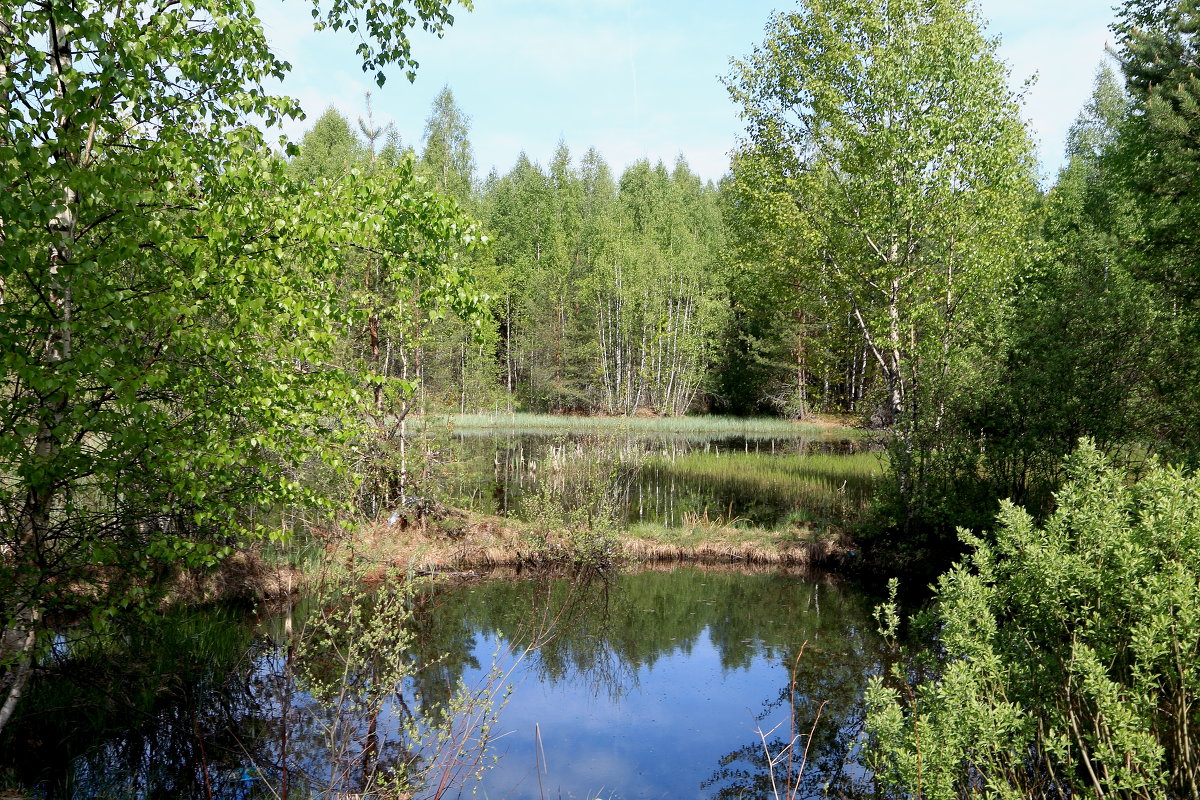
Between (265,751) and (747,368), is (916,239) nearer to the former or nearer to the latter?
(265,751)

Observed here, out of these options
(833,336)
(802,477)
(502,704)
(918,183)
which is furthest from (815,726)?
(833,336)

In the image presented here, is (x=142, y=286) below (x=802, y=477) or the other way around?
the other way around

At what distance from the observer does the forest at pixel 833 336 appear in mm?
4582

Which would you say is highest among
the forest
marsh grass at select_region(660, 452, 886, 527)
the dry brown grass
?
the forest

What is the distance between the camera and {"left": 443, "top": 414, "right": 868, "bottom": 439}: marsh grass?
3669 centimetres

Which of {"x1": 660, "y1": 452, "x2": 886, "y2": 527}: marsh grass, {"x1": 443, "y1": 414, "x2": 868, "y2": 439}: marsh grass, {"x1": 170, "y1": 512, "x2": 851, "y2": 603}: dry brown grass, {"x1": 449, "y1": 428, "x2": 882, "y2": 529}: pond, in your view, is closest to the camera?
{"x1": 170, "y1": 512, "x2": 851, "y2": 603}: dry brown grass

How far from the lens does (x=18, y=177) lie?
425 cm

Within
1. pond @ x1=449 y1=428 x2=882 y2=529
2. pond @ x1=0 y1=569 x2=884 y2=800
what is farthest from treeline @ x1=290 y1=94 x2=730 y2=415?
pond @ x1=0 y1=569 x2=884 y2=800

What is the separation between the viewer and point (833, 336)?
88.6 feet

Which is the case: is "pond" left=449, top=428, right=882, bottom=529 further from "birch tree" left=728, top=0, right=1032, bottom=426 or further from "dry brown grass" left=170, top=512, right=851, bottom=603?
"birch tree" left=728, top=0, right=1032, bottom=426

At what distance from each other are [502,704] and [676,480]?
18.2 m

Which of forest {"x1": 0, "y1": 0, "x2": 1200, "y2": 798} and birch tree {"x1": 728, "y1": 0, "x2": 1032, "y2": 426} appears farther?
birch tree {"x1": 728, "y1": 0, "x2": 1032, "y2": 426}

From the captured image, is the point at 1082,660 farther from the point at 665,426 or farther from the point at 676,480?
the point at 665,426

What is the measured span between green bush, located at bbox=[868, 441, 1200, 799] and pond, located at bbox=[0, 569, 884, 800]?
0.93m
